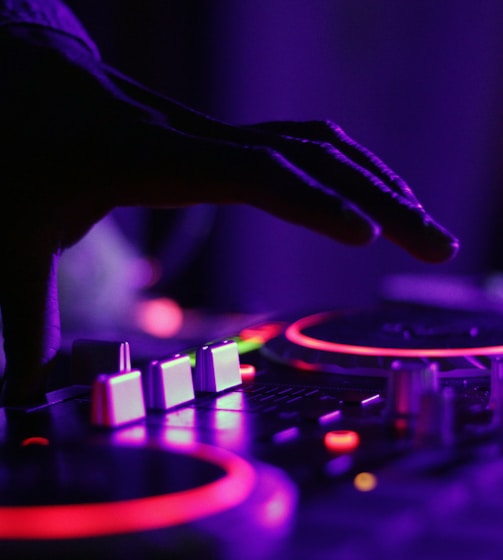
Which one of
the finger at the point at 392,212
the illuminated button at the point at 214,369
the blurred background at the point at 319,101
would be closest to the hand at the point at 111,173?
the finger at the point at 392,212

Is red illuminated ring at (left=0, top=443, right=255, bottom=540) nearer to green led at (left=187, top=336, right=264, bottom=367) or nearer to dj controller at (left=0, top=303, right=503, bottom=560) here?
dj controller at (left=0, top=303, right=503, bottom=560)

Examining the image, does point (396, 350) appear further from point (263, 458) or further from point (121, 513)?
point (121, 513)

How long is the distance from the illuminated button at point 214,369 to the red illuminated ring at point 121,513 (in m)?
0.26

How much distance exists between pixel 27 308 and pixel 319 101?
2541 millimetres

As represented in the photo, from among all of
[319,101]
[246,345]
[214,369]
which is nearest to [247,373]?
[214,369]

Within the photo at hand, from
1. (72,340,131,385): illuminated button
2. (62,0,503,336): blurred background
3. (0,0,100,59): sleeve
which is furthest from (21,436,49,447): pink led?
(62,0,503,336): blurred background

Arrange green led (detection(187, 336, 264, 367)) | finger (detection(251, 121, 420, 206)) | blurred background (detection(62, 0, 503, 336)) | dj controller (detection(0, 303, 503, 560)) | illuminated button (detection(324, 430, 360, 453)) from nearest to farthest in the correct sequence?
dj controller (detection(0, 303, 503, 560)) → illuminated button (detection(324, 430, 360, 453)) → finger (detection(251, 121, 420, 206)) → green led (detection(187, 336, 264, 367)) → blurred background (detection(62, 0, 503, 336))

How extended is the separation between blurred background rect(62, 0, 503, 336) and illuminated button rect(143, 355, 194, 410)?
2.26 m

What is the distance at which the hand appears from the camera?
0.66 metres

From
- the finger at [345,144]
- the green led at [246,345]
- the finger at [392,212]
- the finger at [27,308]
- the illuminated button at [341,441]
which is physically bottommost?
the green led at [246,345]

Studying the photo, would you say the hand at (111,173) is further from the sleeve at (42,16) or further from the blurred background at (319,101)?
the blurred background at (319,101)

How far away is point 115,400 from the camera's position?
2.05ft

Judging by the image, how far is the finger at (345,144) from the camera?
79 centimetres

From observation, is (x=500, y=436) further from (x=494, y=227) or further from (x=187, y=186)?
(x=494, y=227)
